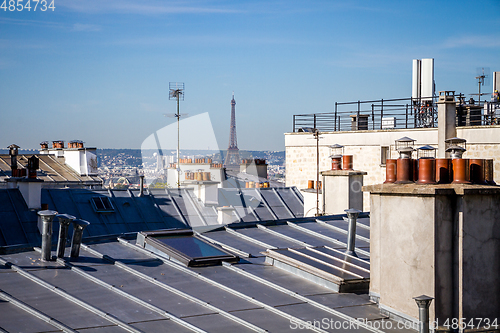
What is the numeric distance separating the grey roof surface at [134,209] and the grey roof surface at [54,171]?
33.5 ft

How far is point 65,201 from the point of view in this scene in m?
19.6

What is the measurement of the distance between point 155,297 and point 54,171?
28.4m

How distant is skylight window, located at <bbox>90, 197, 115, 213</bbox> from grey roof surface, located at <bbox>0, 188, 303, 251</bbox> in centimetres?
11

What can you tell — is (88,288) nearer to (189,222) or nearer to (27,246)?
(27,246)

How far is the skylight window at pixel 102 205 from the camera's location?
64.2 feet

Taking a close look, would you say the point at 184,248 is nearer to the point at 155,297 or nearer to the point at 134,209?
the point at 155,297

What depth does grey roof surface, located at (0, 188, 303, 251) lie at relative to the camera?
17.5 m

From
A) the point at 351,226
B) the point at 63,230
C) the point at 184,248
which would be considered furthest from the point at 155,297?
the point at 351,226

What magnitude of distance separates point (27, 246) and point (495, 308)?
6778 millimetres

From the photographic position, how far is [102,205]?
1984cm

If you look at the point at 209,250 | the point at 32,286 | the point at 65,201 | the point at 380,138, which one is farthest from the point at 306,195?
the point at 32,286

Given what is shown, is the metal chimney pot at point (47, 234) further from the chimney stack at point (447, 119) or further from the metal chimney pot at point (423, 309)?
the chimney stack at point (447, 119)

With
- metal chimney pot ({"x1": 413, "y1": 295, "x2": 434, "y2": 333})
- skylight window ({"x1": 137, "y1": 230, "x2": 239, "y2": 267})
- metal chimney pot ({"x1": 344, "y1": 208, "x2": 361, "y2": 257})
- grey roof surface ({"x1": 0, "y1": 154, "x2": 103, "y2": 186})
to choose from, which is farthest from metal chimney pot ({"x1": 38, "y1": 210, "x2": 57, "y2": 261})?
grey roof surface ({"x1": 0, "y1": 154, "x2": 103, "y2": 186})

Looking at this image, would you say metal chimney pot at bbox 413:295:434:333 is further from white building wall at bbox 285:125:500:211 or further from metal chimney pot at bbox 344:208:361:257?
white building wall at bbox 285:125:500:211
